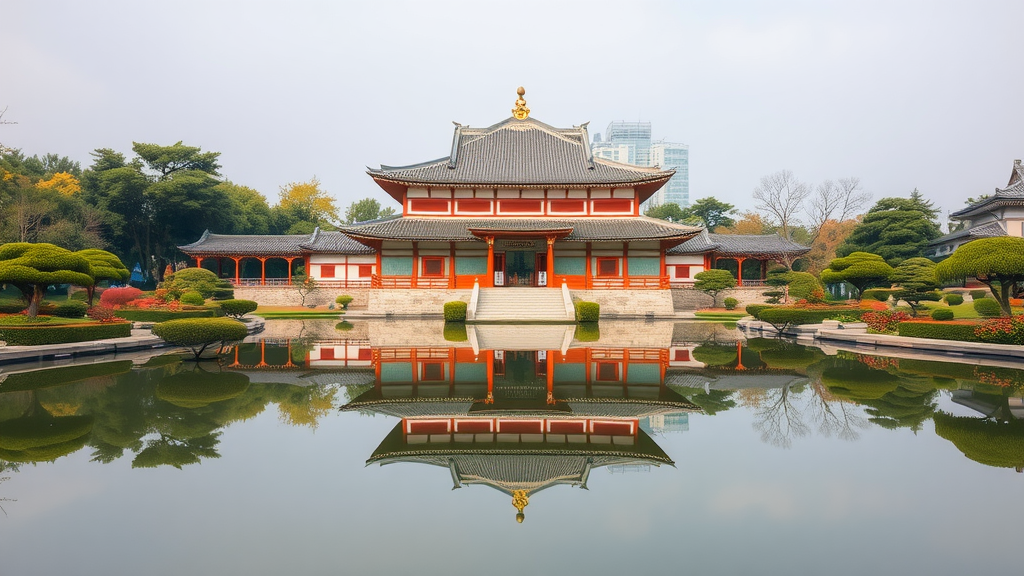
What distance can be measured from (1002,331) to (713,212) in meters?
49.6

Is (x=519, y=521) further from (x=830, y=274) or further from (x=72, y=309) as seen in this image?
(x=830, y=274)

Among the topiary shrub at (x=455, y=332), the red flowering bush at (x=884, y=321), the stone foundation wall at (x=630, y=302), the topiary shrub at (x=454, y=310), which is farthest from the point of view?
the stone foundation wall at (x=630, y=302)

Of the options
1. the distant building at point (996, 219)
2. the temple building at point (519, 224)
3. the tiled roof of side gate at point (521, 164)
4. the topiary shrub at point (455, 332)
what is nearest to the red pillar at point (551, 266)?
the temple building at point (519, 224)

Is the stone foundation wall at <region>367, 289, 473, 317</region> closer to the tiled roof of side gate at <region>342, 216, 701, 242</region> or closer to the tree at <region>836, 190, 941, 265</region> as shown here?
the tiled roof of side gate at <region>342, 216, 701, 242</region>

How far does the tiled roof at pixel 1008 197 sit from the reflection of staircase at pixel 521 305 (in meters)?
35.6

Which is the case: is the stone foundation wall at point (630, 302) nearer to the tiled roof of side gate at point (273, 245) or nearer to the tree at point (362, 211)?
the tiled roof of side gate at point (273, 245)

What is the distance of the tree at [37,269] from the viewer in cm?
1496

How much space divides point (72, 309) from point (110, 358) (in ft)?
22.3

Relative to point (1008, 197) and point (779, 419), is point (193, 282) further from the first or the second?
point (1008, 197)

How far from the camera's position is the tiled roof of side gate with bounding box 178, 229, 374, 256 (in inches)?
1604

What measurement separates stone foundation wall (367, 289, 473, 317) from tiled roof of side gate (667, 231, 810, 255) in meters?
18.9

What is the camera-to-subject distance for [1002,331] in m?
13.7

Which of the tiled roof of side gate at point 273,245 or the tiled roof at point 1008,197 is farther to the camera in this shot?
the tiled roof of side gate at point 273,245

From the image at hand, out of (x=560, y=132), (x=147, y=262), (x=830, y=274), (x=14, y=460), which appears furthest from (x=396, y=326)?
(x=147, y=262)
